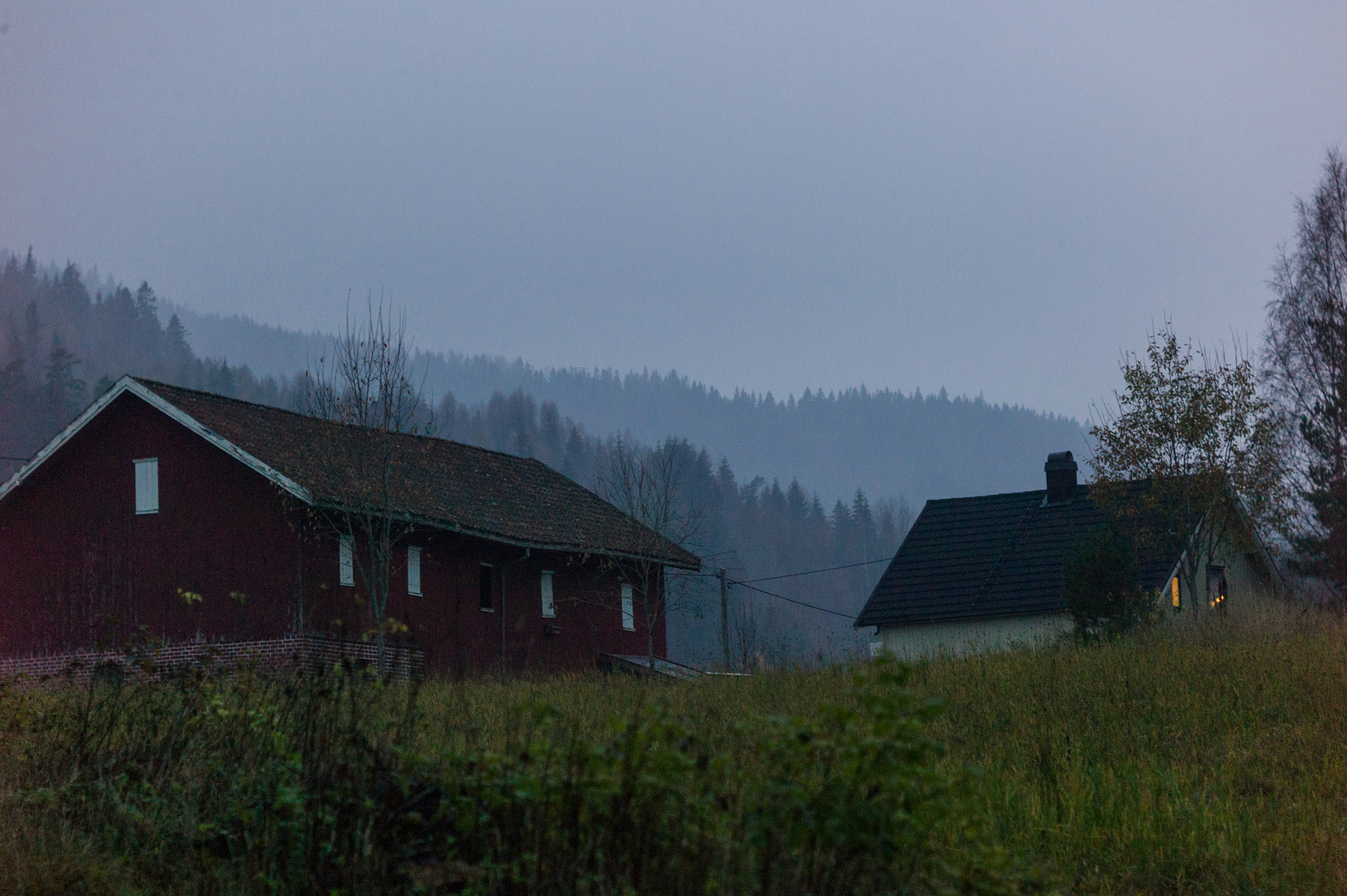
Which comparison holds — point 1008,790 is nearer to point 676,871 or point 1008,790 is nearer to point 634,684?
point 676,871

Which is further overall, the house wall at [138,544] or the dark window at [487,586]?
the dark window at [487,586]

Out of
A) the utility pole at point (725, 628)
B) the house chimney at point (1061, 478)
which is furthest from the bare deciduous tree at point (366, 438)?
the house chimney at point (1061, 478)

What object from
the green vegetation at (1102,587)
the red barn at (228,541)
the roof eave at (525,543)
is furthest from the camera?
the red barn at (228,541)

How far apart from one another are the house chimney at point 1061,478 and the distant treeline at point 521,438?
42.2 m

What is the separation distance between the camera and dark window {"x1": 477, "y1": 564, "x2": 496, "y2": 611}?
29.0m

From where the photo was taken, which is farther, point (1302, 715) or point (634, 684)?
point (634, 684)

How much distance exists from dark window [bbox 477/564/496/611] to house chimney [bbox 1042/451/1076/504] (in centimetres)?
1630

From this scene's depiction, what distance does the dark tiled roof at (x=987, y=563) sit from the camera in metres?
32.0

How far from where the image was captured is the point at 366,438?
23250 mm

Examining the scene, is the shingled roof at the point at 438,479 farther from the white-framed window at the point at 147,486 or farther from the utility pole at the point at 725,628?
the white-framed window at the point at 147,486

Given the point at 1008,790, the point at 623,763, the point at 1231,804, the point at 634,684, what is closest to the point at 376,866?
the point at 623,763

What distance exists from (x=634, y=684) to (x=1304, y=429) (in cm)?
2286

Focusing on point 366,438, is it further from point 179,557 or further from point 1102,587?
point 1102,587

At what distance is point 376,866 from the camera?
5.48m
